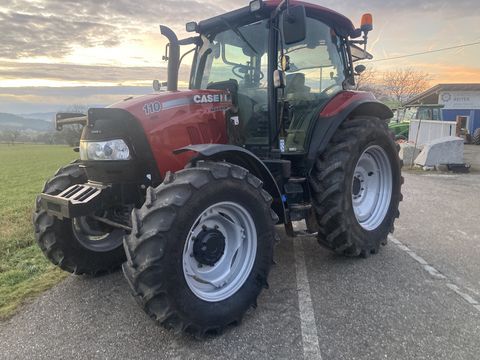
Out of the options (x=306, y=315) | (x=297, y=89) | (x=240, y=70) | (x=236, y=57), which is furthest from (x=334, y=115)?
(x=306, y=315)

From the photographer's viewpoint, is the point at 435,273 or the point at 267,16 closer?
the point at 267,16

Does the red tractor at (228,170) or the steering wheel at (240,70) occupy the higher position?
the steering wheel at (240,70)

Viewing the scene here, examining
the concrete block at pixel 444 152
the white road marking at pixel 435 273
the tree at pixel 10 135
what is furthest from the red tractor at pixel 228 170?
the tree at pixel 10 135

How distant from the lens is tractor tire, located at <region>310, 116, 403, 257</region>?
4.09m

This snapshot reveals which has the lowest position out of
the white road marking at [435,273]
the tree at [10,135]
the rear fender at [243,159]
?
the tree at [10,135]

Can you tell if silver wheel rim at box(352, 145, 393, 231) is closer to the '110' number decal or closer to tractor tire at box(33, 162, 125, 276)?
the '110' number decal

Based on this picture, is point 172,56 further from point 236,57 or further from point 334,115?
point 334,115

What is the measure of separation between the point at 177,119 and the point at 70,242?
166cm

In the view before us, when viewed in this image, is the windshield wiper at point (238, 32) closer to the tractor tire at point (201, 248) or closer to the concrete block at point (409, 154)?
the tractor tire at point (201, 248)

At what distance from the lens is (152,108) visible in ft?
11.4

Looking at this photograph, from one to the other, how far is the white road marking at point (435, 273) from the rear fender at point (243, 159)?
1.75 m

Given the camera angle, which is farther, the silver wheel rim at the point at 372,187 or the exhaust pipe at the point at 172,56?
the silver wheel rim at the point at 372,187

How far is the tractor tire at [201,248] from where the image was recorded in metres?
2.70

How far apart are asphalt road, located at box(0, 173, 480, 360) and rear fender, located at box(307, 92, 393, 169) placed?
130 centimetres
